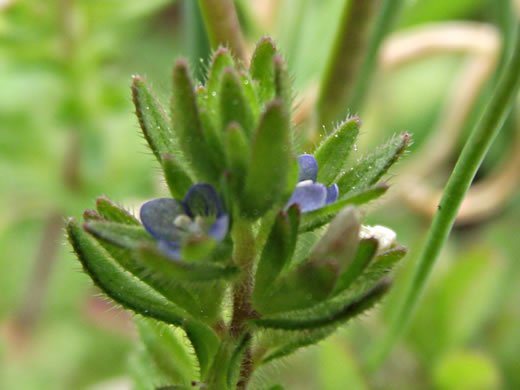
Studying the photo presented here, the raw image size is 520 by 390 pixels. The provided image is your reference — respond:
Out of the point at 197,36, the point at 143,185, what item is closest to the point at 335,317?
the point at 197,36

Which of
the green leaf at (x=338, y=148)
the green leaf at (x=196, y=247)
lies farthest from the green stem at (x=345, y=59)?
the green leaf at (x=196, y=247)

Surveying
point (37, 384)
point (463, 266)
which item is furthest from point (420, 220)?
point (37, 384)

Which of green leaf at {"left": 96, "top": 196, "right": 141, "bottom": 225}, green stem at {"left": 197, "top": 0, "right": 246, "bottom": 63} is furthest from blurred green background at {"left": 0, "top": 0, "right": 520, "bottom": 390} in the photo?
green leaf at {"left": 96, "top": 196, "right": 141, "bottom": 225}

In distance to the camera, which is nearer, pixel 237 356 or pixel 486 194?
pixel 237 356

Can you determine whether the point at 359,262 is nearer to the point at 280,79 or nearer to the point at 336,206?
the point at 336,206

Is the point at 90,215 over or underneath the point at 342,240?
over

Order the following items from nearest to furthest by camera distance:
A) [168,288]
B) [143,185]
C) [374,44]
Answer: [168,288] < [374,44] < [143,185]
